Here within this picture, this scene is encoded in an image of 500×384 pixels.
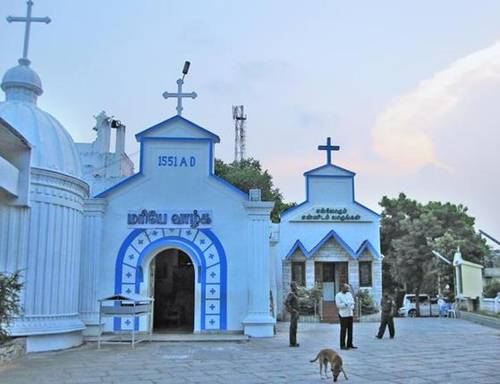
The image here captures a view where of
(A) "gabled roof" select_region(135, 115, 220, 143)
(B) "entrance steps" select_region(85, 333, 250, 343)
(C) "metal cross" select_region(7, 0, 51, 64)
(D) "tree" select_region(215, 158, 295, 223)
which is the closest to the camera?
(C) "metal cross" select_region(7, 0, 51, 64)

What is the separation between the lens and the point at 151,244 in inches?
643

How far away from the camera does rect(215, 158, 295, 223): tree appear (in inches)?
1483

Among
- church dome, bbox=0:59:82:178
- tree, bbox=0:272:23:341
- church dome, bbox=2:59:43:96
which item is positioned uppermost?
church dome, bbox=2:59:43:96

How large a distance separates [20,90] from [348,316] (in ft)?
31.6

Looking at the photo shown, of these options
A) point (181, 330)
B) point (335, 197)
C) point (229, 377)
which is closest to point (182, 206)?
point (181, 330)

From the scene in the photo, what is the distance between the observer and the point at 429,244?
3531 centimetres

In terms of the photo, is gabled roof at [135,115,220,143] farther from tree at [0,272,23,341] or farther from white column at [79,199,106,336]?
tree at [0,272,23,341]

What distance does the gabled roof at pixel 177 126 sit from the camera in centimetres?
1695

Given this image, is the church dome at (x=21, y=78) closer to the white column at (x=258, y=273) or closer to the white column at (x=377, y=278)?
the white column at (x=258, y=273)

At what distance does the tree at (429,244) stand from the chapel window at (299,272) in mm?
10165

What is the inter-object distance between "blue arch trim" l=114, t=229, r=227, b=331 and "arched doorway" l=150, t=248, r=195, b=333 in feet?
11.4

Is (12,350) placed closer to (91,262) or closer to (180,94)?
(91,262)

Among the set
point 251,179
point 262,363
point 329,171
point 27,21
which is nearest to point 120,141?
point 251,179

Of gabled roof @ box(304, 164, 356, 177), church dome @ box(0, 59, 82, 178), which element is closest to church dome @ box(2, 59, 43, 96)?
church dome @ box(0, 59, 82, 178)
